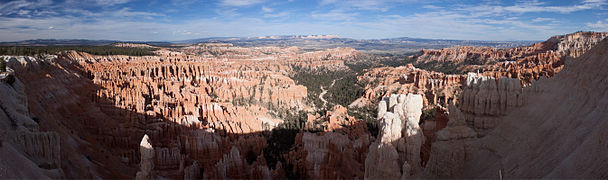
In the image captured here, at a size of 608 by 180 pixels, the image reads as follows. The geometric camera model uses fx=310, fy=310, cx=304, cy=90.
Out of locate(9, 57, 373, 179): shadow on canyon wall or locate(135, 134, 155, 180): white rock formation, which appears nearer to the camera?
locate(135, 134, 155, 180): white rock formation

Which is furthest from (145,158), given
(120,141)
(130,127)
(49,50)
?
(49,50)

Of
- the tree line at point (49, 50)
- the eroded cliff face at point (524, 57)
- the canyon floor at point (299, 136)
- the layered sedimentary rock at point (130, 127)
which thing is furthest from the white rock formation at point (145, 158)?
the eroded cliff face at point (524, 57)

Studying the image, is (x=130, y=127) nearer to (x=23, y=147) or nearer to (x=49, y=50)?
(x=23, y=147)

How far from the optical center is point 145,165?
39.3 feet

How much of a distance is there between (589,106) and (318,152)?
45.4 ft

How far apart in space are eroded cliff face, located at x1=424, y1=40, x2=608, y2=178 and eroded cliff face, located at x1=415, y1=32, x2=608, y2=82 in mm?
34702

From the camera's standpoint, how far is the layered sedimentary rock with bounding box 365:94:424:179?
9461 mm

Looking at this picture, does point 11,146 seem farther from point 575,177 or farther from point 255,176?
point 575,177

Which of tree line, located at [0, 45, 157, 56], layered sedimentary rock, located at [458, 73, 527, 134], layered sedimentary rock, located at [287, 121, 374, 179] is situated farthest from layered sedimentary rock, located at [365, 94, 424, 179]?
tree line, located at [0, 45, 157, 56]

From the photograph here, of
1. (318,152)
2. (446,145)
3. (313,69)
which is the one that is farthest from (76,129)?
(313,69)

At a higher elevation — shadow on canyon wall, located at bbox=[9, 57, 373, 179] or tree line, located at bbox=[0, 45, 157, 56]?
tree line, located at bbox=[0, 45, 157, 56]

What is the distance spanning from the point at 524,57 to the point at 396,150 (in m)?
71.0

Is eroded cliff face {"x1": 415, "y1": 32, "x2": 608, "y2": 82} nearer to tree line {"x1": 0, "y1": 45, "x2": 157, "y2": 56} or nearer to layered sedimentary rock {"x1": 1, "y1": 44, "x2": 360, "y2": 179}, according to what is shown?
layered sedimentary rock {"x1": 1, "y1": 44, "x2": 360, "y2": 179}

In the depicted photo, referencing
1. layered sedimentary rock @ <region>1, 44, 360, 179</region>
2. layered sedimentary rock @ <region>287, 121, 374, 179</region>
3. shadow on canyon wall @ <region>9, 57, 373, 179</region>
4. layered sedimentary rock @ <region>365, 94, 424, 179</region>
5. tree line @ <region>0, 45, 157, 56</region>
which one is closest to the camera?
layered sedimentary rock @ <region>365, 94, 424, 179</region>
